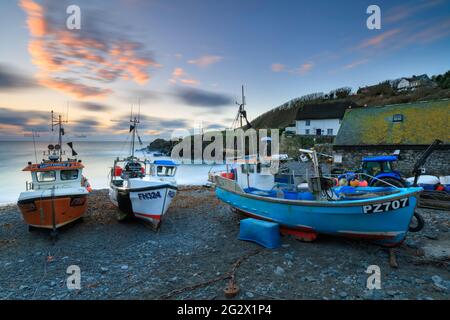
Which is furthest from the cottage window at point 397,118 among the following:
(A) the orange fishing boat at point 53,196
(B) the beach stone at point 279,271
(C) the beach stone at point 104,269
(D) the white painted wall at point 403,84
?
(D) the white painted wall at point 403,84

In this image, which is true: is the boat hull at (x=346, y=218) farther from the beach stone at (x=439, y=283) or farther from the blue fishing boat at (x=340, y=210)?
the beach stone at (x=439, y=283)

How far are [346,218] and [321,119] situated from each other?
52.1m

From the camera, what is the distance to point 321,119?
56.5m

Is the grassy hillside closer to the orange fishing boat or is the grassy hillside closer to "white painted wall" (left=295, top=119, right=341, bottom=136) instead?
"white painted wall" (left=295, top=119, right=341, bottom=136)

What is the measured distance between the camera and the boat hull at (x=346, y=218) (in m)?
7.96

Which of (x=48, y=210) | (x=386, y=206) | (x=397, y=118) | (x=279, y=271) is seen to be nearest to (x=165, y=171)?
(x=48, y=210)

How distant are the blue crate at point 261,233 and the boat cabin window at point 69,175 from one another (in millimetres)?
9454

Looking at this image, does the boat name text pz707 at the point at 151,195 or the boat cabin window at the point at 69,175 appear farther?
the boat cabin window at the point at 69,175

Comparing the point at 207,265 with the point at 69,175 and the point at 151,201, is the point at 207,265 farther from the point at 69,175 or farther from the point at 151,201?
the point at 69,175

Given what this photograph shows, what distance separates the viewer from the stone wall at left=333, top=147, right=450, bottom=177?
20.4 m

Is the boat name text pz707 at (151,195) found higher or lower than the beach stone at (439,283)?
higher

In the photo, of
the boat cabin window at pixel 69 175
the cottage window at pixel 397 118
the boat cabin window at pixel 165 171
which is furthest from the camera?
the cottage window at pixel 397 118
